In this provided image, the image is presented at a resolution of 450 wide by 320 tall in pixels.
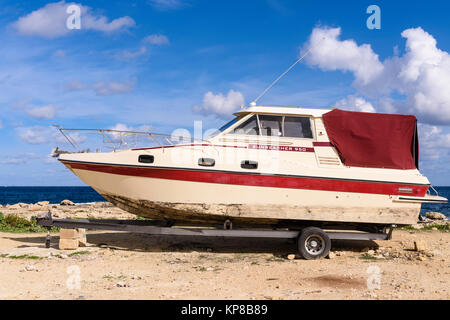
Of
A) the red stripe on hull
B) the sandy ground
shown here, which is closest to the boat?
the red stripe on hull

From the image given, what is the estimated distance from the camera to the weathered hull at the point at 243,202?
26.2 ft

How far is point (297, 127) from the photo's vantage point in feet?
27.9

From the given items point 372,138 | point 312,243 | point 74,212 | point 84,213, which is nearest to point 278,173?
point 312,243

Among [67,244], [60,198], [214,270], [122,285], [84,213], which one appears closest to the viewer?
[122,285]

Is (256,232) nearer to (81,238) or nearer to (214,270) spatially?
(214,270)

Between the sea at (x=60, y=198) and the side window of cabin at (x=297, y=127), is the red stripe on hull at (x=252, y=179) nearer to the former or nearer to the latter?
the side window of cabin at (x=297, y=127)

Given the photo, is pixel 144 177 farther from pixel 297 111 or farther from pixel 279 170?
pixel 297 111

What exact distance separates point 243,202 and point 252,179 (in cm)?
54

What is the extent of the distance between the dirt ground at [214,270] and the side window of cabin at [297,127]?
276 cm

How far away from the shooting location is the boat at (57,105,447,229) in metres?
7.96

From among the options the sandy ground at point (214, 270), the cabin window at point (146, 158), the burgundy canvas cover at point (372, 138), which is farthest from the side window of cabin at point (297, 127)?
the cabin window at point (146, 158)

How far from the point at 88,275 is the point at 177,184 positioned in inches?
97.3

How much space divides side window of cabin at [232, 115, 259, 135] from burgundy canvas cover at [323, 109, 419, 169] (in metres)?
1.58
